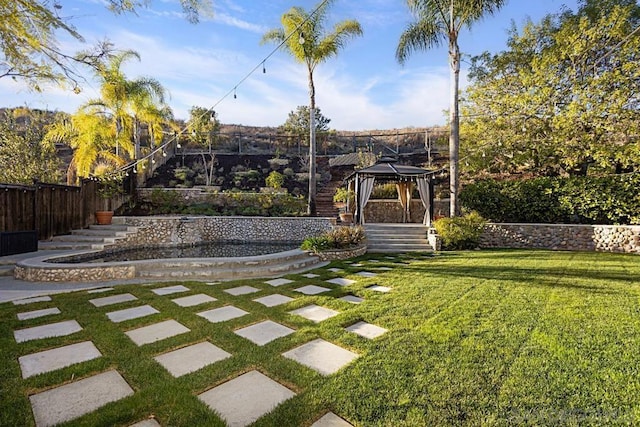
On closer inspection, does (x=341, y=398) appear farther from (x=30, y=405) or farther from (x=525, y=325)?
(x=525, y=325)

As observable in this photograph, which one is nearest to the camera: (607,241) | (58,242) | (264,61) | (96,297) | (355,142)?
(96,297)

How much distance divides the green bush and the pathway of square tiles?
5443 mm

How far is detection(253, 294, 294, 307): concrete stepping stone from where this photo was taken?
3.87 m

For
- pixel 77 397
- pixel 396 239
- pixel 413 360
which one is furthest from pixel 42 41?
pixel 396 239

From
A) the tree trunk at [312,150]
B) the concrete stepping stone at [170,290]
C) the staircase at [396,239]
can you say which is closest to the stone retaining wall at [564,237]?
the staircase at [396,239]

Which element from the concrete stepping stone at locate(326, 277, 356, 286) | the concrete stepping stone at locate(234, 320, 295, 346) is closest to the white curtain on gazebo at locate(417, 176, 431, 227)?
the concrete stepping stone at locate(326, 277, 356, 286)

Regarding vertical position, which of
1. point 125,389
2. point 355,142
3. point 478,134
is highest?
point 355,142

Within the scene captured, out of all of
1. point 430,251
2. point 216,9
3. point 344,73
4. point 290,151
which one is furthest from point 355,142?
point 216,9

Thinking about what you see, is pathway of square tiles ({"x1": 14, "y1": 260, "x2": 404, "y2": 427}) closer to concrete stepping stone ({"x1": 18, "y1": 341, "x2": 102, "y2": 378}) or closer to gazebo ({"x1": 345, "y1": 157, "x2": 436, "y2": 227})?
concrete stepping stone ({"x1": 18, "y1": 341, "x2": 102, "y2": 378})

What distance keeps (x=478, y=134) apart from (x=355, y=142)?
10561mm

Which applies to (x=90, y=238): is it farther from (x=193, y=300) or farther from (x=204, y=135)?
(x=204, y=135)

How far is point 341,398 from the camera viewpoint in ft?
6.26

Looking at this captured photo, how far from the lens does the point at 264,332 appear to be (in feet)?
9.76

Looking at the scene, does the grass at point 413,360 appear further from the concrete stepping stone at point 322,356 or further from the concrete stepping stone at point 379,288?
the concrete stepping stone at point 379,288
